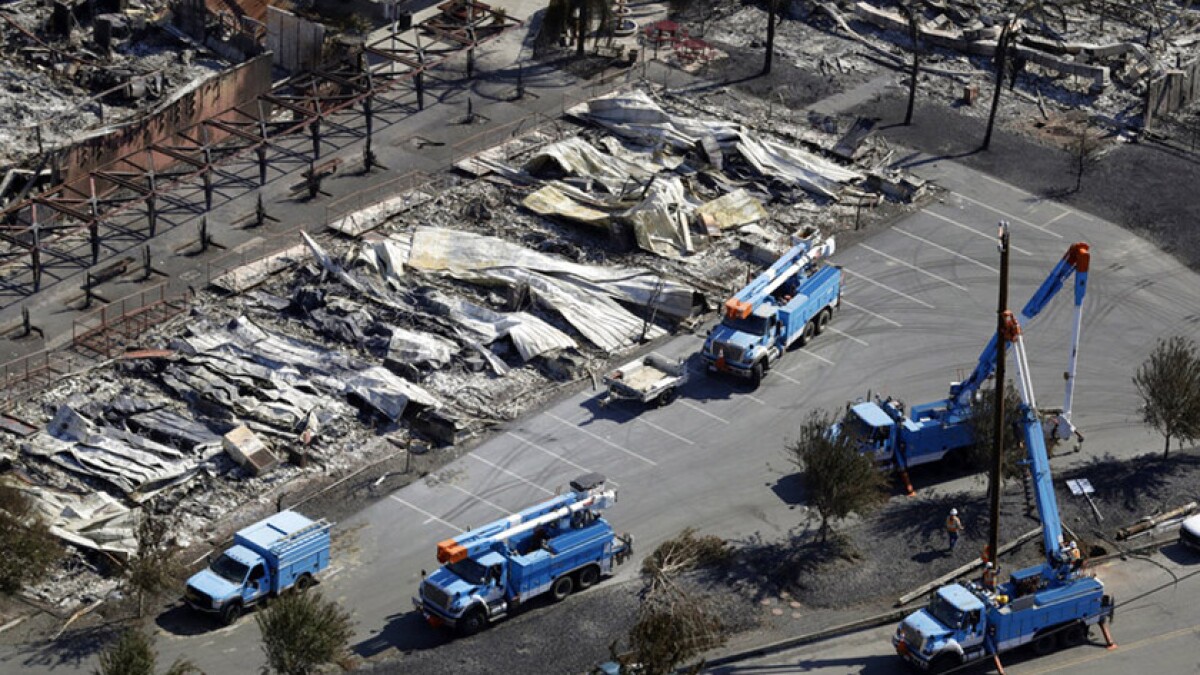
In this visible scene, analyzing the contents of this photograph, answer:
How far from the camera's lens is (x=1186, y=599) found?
60750mm

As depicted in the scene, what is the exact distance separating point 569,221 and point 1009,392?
21503mm

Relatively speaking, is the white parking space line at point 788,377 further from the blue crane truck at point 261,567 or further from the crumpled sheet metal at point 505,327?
the blue crane truck at point 261,567

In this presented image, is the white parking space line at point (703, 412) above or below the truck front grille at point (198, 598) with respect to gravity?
above

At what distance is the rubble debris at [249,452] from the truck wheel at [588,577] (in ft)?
35.1

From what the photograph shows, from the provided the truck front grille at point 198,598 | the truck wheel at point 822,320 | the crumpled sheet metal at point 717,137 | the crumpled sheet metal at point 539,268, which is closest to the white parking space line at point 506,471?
the crumpled sheet metal at point 539,268

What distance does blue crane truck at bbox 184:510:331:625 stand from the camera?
57.3 meters

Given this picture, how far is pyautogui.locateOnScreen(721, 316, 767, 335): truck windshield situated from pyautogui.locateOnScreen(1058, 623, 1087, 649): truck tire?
54.2 ft

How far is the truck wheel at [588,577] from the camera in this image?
196 feet

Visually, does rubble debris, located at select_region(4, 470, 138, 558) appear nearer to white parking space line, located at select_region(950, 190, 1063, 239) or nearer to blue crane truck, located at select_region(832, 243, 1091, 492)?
blue crane truck, located at select_region(832, 243, 1091, 492)

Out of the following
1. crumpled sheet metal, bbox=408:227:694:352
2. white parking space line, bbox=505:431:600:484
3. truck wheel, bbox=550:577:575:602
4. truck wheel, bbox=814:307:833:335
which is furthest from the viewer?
truck wheel, bbox=814:307:833:335

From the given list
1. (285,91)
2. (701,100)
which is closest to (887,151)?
(701,100)

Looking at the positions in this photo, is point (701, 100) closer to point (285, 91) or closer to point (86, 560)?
point (285, 91)

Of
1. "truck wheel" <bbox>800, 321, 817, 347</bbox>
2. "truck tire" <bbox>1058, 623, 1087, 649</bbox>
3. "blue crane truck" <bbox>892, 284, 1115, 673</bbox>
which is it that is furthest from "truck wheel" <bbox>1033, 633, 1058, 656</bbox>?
"truck wheel" <bbox>800, 321, 817, 347</bbox>

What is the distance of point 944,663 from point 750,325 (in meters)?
17.2
